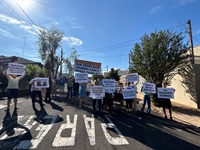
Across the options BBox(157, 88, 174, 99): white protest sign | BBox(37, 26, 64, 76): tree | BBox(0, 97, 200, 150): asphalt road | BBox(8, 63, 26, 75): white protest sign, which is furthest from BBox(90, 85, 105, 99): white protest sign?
BBox(37, 26, 64, 76): tree

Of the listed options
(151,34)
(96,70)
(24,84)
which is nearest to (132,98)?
(96,70)

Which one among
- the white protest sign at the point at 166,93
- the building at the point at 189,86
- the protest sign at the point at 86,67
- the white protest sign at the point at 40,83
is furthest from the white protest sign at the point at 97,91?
the building at the point at 189,86

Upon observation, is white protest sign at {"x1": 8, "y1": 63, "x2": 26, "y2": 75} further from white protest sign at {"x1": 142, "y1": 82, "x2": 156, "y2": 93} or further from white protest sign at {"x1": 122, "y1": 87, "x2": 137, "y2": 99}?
white protest sign at {"x1": 142, "y1": 82, "x2": 156, "y2": 93}

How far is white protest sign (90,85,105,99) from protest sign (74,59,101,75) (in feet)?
4.67

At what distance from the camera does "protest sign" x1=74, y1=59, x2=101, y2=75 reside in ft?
26.7

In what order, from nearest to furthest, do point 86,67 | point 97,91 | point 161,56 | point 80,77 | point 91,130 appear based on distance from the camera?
point 91,130 < point 97,91 < point 80,77 < point 86,67 < point 161,56

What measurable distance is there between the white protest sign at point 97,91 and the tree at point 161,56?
4.55m

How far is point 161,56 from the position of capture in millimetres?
10078

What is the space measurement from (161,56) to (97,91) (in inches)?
216

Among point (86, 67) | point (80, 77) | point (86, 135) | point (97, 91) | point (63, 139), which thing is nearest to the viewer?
point (63, 139)

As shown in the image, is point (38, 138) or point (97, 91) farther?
point (97, 91)

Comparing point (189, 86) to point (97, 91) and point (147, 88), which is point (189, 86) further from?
point (97, 91)

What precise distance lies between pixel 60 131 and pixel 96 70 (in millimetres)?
4373

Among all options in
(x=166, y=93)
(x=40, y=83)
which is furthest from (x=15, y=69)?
(x=166, y=93)
